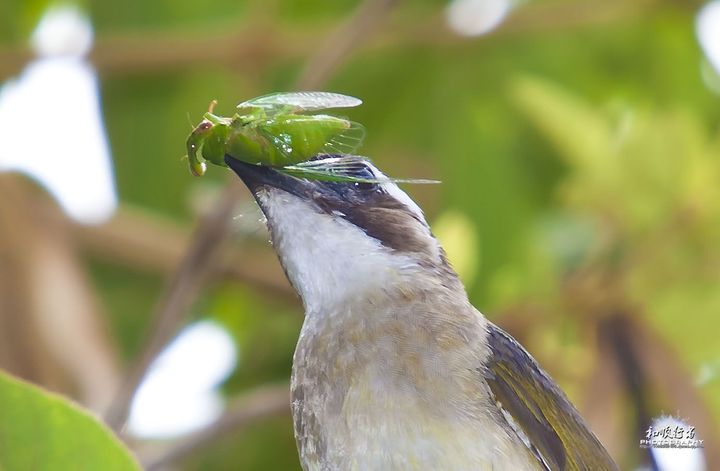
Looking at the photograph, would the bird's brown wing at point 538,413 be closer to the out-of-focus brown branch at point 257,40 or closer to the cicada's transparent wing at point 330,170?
the cicada's transparent wing at point 330,170

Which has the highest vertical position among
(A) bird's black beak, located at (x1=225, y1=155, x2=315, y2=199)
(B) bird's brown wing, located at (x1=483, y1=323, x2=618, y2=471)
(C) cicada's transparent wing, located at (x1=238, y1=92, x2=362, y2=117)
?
(C) cicada's transparent wing, located at (x1=238, y1=92, x2=362, y2=117)

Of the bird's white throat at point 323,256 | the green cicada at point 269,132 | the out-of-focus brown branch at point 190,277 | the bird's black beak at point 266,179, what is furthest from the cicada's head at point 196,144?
the out-of-focus brown branch at point 190,277

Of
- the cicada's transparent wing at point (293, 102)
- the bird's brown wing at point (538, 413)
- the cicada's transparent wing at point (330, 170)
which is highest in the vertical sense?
the cicada's transparent wing at point (293, 102)

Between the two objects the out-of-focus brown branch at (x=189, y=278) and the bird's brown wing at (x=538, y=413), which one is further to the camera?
the out-of-focus brown branch at (x=189, y=278)

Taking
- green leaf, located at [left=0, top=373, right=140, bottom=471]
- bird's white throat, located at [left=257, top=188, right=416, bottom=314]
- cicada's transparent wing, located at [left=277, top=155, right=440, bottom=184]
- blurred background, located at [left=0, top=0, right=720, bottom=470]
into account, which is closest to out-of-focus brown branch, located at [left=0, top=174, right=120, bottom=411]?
blurred background, located at [left=0, top=0, right=720, bottom=470]

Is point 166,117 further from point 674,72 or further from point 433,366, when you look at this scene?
point 433,366

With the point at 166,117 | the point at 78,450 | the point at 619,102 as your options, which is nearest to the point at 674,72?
the point at 619,102

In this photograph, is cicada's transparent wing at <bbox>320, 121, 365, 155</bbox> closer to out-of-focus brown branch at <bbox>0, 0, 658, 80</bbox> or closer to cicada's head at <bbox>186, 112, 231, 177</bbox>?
cicada's head at <bbox>186, 112, 231, 177</bbox>

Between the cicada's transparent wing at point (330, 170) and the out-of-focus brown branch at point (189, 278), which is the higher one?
the cicada's transparent wing at point (330, 170)
